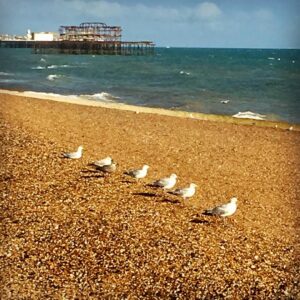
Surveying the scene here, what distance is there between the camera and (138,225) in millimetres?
7691

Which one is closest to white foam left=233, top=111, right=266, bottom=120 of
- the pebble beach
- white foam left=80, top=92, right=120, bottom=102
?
white foam left=80, top=92, right=120, bottom=102

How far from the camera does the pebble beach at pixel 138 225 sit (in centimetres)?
615

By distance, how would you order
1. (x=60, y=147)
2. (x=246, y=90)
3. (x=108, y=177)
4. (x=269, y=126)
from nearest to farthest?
(x=108, y=177) < (x=60, y=147) < (x=269, y=126) < (x=246, y=90)

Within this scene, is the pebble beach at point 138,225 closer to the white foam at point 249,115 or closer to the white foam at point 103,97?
the white foam at point 249,115

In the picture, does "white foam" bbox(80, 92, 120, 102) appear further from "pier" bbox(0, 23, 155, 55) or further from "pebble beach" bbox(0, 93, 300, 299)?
"pier" bbox(0, 23, 155, 55)

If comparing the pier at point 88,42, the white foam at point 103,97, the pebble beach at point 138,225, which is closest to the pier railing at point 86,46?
the pier at point 88,42

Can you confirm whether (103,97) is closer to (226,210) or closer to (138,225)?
(226,210)

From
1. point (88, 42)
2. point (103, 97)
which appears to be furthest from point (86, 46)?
point (103, 97)

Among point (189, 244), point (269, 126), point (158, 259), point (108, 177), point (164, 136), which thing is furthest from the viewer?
point (269, 126)

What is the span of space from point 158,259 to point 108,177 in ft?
11.6

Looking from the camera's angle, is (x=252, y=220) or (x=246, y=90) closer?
(x=252, y=220)

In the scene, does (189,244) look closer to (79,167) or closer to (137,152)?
(79,167)

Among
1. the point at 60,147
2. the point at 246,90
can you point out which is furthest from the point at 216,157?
the point at 246,90

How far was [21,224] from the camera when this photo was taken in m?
7.52
